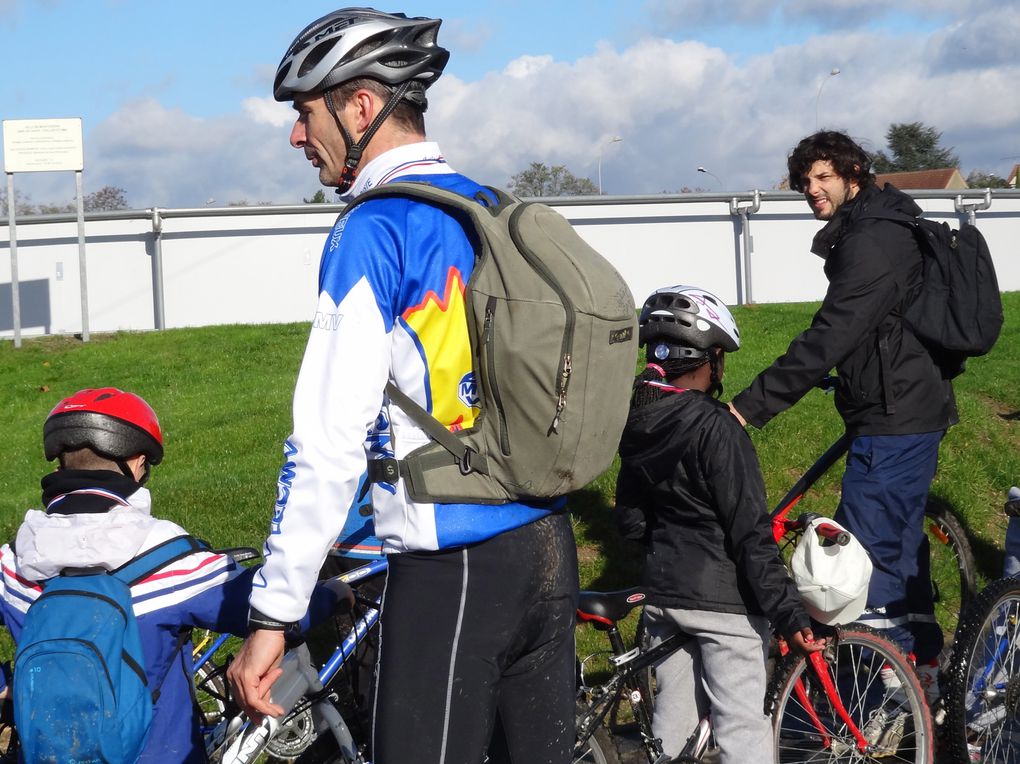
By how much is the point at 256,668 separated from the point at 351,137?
1102mm

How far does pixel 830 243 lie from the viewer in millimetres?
4797

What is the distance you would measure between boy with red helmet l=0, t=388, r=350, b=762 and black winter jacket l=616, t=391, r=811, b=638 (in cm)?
121

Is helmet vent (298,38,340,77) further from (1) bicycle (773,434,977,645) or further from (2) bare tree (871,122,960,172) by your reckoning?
(2) bare tree (871,122,960,172)

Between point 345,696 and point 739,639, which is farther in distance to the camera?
point 345,696

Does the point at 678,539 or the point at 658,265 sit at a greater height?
the point at 658,265

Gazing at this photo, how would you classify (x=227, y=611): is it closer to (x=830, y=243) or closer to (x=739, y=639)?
(x=739, y=639)

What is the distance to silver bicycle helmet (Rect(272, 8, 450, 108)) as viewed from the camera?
2404 mm

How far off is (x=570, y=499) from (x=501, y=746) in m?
4.61

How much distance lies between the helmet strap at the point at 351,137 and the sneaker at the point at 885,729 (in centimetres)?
296

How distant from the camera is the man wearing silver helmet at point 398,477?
2.14 m

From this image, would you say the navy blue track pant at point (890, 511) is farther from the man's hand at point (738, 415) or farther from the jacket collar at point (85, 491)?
the jacket collar at point (85, 491)

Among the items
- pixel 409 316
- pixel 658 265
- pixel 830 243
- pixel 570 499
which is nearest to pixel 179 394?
pixel 570 499

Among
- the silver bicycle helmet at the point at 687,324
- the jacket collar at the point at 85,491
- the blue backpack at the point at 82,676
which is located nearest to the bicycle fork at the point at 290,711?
the blue backpack at the point at 82,676

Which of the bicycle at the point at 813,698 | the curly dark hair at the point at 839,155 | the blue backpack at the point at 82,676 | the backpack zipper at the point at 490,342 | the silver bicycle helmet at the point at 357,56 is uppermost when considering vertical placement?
the curly dark hair at the point at 839,155
